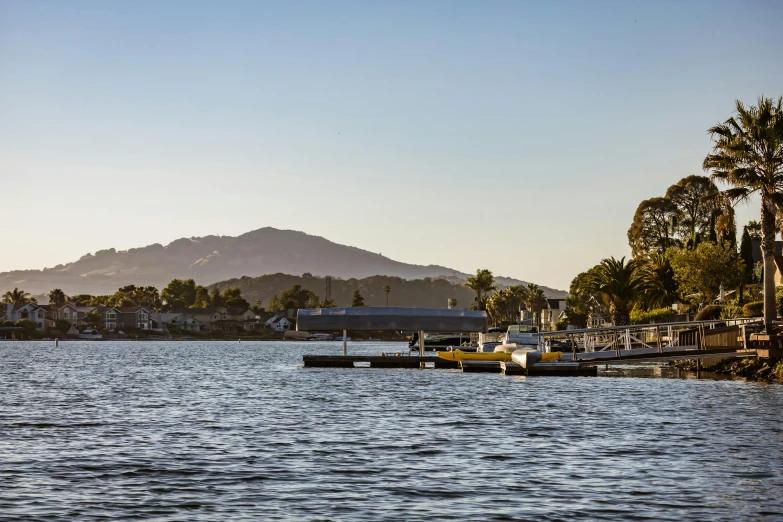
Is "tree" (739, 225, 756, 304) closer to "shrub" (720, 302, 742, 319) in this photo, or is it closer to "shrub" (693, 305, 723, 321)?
"shrub" (693, 305, 723, 321)

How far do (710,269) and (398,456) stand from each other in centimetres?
6995

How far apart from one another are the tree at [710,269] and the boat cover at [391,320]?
24.2m

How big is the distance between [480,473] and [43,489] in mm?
9810

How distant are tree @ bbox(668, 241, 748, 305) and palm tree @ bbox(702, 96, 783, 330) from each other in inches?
1285

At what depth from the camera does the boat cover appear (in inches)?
3004

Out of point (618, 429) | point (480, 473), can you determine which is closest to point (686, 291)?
point (618, 429)

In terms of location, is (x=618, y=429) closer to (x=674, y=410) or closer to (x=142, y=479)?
(x=674, y=410)

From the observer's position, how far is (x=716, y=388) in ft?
158

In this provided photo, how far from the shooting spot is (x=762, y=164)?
5484cm

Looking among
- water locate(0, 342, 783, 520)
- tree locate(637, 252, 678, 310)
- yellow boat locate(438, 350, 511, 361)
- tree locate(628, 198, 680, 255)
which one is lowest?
water locate(0, 342, 783, 520)

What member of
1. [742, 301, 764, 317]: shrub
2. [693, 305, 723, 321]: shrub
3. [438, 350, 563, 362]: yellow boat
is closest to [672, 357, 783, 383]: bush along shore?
[742, 301, 764, 317]: shrub

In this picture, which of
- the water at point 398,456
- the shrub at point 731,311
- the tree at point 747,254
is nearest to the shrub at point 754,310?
the shrub at point 731,311

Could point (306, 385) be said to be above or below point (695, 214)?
below

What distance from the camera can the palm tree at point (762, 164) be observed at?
54.2m
